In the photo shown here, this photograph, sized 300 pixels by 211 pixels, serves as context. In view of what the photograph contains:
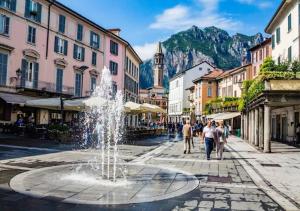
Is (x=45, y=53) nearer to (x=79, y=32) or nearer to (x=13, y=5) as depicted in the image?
(x=13, y=5)

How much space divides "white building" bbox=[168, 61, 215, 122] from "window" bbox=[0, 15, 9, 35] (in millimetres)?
54500

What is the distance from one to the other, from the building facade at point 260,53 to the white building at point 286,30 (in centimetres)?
1140

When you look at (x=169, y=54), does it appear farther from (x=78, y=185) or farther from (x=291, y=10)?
(x=78, y=185)

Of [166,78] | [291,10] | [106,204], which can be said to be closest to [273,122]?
[291,10]

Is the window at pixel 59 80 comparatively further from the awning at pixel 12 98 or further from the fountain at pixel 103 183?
the fountain at pixel 103 183

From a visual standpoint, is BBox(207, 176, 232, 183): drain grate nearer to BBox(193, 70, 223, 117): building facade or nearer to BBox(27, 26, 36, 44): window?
BBox(27, 26, 36, 44): window

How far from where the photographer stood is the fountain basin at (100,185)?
22.1 feet

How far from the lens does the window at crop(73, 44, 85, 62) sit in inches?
1464

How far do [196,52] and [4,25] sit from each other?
154541 mm

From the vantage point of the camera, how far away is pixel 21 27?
2923 cm

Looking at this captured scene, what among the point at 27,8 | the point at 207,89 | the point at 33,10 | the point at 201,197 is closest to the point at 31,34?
A: the point at 33,10

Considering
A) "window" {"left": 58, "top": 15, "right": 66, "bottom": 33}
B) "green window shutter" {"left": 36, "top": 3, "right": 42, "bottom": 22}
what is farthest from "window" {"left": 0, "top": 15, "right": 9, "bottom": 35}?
"window" {"left": 58, "top": 15, "right": 66, "bottom": 33}

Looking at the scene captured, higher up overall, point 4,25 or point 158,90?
point 158,90

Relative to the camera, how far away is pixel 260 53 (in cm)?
4538
